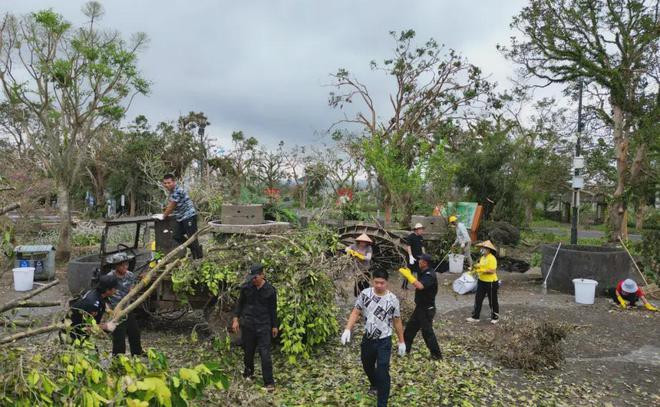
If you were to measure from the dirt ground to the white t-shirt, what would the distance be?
6.16ft

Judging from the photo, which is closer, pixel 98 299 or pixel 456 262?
pixel 98 299

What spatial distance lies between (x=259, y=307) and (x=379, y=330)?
1.56 meters

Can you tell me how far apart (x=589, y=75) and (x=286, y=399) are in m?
15.8

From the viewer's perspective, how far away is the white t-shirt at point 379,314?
520 cm

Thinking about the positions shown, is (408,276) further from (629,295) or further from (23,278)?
(23,278)

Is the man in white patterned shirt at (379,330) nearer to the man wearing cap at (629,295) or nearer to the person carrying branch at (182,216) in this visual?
the person carrying branch at (182,216)

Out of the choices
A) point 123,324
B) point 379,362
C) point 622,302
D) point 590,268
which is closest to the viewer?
point 379,362

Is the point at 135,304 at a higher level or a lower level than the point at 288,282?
higher

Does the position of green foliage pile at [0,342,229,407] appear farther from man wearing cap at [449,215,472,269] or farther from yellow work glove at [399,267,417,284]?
man wearing cap at [449,215,472,269]

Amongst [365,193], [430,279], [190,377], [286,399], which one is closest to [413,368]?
[430,279]

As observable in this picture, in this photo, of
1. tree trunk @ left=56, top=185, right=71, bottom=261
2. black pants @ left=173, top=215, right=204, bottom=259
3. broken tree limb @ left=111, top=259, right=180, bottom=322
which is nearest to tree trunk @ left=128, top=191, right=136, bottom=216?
tree trunk @ left=56, top=185, right=71, bottom=261

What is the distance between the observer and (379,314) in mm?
5223

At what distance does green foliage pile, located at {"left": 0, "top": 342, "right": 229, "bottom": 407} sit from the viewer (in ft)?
6.88

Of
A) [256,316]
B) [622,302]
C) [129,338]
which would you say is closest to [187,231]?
[129,338]
